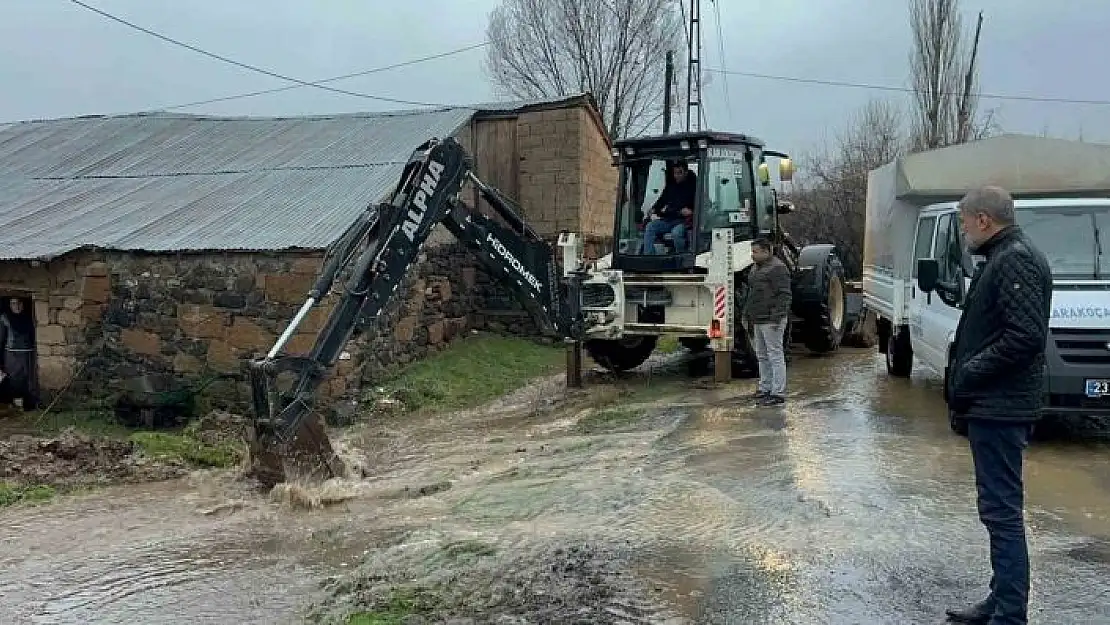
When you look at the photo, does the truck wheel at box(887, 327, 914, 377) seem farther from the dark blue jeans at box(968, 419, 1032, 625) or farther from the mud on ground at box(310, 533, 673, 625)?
the dark blue jeans at box(968, 419, 1032, 625)

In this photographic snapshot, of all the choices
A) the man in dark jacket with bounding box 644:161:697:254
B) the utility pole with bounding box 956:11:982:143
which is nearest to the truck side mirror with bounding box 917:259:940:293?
the man in dark jacket with bounding box 644:161:697:254

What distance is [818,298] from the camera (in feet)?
43.1

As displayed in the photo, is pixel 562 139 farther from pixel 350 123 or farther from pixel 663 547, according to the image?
pixel 663 547

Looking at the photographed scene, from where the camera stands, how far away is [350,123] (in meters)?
17.2

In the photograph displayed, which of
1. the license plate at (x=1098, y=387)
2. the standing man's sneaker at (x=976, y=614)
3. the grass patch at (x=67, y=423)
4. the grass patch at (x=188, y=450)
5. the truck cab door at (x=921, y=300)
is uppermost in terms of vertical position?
the truck cab door at (x=921, y=300)

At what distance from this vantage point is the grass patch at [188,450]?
909 centimetres

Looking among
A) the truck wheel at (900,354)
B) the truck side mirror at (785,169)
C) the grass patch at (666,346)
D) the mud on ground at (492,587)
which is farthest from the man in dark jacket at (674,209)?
the mud on ground at (492,587)

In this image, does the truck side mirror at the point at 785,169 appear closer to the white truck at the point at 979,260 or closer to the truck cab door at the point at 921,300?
the white truck at the point at 979,260

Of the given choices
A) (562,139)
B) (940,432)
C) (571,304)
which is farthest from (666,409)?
(562,139)

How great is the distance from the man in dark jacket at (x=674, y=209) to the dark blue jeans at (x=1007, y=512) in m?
7.44

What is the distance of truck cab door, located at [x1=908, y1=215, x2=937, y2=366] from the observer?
9.91m

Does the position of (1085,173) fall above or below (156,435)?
above

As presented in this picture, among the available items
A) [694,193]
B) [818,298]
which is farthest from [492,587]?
[818,298]

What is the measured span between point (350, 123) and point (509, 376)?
6.45 metres
